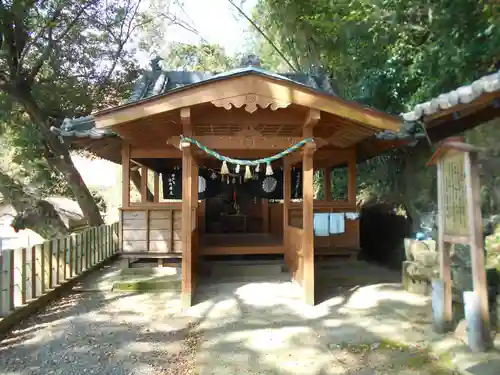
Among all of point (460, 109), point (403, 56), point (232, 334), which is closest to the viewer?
point (460, 109)

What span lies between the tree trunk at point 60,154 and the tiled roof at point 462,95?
1037 cm

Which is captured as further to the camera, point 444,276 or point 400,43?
point 400,43

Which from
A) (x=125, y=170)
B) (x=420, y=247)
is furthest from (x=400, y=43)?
(x=125, y=170)

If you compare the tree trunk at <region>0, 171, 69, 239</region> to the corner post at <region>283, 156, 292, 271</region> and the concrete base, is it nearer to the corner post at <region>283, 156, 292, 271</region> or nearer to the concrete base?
the concrete base

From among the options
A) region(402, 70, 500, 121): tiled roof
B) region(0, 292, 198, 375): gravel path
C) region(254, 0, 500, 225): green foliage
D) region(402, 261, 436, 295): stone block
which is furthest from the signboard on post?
region(0, 292, 198, 375): gravel path

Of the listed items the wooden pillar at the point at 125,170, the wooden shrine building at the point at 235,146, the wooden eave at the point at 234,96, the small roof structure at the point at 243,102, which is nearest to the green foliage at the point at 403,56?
the wooden shrine building at the point at 235,146

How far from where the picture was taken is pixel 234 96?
5867 millimetres

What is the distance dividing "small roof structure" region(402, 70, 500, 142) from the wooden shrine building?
175cm

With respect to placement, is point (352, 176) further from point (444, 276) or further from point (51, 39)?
point (51, 39)

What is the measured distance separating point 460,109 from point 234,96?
10.6ft

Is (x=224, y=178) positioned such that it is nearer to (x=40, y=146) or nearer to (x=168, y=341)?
(x=40, y=146)

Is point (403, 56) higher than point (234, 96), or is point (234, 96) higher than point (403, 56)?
point (403, 56)

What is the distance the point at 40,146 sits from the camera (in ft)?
41.8

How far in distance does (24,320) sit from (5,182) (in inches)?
264
